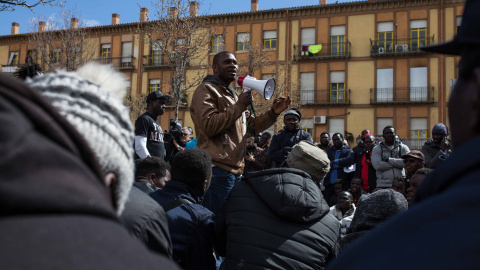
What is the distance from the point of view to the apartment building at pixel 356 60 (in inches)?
1275

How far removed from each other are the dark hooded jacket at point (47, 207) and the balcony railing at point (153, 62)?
3704 cm

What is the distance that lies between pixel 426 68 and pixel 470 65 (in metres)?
33.9

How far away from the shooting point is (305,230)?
11.2 feet

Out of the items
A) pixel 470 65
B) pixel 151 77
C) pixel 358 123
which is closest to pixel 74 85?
pixel 470 65

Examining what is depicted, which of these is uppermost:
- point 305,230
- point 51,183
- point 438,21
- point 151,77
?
point 438,21

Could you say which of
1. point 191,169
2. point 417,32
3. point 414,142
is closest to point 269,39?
point 417,32

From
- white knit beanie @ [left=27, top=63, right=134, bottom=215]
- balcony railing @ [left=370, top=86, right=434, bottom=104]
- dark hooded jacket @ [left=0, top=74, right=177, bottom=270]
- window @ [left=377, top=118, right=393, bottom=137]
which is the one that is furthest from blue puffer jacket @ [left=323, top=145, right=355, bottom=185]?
balcony railing @ [left=370, top=86, right=434, bottom=104]

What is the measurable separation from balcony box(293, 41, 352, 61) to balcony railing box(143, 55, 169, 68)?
388 inches

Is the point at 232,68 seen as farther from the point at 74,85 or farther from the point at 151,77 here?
the point at 151,77

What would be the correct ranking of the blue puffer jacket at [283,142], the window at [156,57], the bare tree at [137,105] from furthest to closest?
the window at [156,57] → the bare tree at [137,105] → the blue puffer jacket at [283,142]

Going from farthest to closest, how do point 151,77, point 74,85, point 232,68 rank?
point 151,77, point 232,68, point 74,85

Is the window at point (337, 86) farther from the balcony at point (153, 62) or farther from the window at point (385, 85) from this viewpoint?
the balcony at point (153, 62)

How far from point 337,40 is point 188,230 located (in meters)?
32.9

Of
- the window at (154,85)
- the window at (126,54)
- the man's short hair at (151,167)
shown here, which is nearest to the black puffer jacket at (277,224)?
the man's short hair at (151,167)
